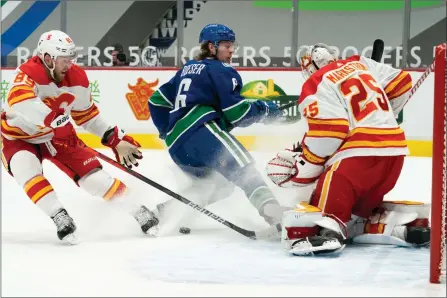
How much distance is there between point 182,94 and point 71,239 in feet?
2.84

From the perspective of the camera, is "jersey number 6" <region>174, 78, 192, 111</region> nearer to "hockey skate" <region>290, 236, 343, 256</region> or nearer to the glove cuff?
the glove cuff

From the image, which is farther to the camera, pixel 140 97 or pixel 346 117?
pixel 140 97

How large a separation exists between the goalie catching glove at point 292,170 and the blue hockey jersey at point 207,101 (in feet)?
1.17

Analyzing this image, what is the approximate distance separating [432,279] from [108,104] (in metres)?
4.80

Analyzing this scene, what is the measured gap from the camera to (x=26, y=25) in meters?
8.32

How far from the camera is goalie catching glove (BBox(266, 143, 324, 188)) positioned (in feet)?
10.9

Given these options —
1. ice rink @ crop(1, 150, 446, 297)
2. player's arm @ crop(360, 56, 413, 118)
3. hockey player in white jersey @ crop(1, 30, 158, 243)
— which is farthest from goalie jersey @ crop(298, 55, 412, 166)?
hockey player in white jersey @ crop(1, 30, 158, 243)

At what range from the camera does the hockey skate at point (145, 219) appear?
11.8ft

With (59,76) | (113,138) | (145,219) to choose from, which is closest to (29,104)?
(59,76)

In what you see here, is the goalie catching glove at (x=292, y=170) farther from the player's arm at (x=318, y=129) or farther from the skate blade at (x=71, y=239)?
the skate blade at (x=71, y=239)

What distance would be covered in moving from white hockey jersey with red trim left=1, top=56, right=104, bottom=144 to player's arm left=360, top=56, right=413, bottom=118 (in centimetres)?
126

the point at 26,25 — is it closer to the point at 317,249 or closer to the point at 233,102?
the point at 233,102

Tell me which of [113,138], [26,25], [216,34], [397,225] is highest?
[26,25]

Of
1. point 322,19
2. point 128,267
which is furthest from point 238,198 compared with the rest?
point 322,19
